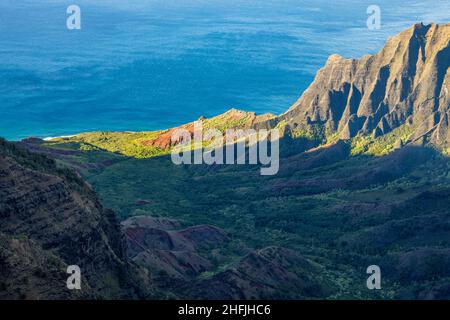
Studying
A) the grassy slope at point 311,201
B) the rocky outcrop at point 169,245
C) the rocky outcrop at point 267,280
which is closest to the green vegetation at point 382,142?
the grassy slope at point 311,201

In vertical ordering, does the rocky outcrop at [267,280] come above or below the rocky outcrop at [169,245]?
below

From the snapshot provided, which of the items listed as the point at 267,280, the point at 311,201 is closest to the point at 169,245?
the point at 267,280

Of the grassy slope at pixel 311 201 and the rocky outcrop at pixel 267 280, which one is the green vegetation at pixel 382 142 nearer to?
the grassy slope at pixel 311 201

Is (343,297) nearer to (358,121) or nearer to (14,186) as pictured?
(14,186)

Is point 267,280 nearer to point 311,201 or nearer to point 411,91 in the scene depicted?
point 311,201

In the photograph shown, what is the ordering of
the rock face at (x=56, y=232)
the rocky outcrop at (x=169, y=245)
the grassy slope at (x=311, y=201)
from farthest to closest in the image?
the grassy slope at (x=311, y=201)
the rocky outcrop at (x=169, y=245)
the rock face at (x=56, y=232)

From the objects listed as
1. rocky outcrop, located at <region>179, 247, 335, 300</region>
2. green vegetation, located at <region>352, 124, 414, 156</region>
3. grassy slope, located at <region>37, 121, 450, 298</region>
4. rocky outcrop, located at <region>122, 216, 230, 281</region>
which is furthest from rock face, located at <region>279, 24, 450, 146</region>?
rocky outcrop, located at <region>179, 247, 335, 300</region>

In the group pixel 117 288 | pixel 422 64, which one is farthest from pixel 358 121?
pixel 117 288

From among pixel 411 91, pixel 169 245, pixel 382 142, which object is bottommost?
pixel 169 245
